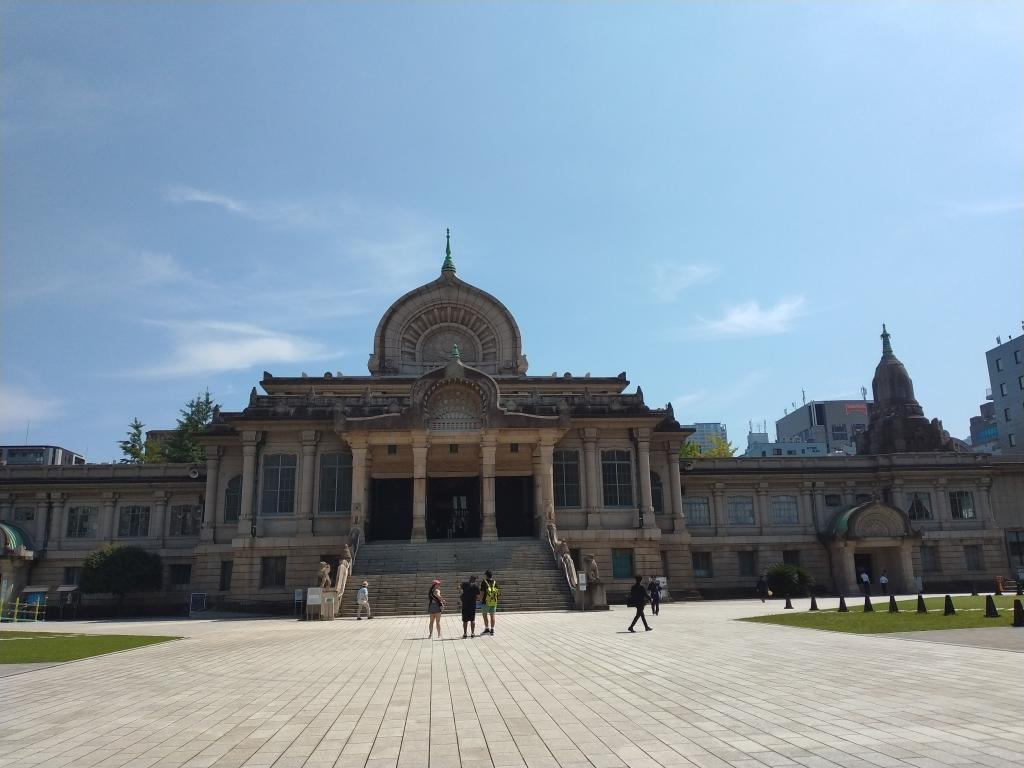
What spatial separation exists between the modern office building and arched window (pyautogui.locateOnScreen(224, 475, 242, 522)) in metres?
82.2

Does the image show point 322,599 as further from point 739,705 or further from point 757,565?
point 757,565

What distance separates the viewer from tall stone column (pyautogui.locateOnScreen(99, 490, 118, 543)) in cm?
5022

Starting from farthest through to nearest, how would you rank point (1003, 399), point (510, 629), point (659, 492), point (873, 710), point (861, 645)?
point (1003, 399) < point (659, 492) < point (510, 629) < point (861, 645) < point (873, 710)

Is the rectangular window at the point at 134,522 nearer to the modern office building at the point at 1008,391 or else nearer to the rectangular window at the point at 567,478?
the rectangular window at the point at 567,478

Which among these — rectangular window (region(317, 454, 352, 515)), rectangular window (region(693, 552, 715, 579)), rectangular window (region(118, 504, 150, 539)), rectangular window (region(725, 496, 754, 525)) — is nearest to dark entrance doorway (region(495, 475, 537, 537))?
rectangular window (region(317, 454, 352, 515))

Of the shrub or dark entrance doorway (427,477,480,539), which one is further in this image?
dark entrance doorway (427,477,480,539)

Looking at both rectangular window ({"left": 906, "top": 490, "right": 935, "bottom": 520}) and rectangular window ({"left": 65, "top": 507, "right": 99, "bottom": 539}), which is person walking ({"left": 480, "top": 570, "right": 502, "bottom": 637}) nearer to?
rectangular window ({"left": 65, "top": 507, "right": 99, "bottom": 539})

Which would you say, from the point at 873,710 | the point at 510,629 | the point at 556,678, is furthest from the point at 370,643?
the point at 873,710

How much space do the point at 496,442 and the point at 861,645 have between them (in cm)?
2630

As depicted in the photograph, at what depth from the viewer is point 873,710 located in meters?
10.4

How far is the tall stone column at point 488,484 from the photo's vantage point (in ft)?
135

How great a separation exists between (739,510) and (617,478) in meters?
12.3

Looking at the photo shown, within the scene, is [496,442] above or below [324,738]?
above

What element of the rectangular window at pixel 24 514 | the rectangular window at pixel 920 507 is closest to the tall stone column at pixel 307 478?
the rectangular window at pixel 24 514
